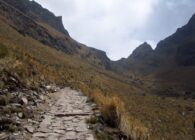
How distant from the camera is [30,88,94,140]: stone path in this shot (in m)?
8.33

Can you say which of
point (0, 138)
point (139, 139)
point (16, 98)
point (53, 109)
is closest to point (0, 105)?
point (16, 98)

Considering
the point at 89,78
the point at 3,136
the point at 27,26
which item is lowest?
the point at 3,136

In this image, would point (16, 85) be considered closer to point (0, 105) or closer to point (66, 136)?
point (0, 105)

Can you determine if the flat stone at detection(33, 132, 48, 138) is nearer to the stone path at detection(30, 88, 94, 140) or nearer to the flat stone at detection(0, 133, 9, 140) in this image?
the stone path at detection(30, 88, 94, 140)

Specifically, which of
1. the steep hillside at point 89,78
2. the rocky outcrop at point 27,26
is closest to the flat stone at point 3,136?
the steep hillside at point 89,78

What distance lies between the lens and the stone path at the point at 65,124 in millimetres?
8328

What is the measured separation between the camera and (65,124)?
381 inches

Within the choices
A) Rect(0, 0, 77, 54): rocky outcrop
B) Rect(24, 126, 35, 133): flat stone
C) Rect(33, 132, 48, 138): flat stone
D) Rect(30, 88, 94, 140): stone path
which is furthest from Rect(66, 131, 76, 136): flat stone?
Rect(0, 0, 77, 54): rocky outcrop

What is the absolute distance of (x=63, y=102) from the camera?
14.2 m

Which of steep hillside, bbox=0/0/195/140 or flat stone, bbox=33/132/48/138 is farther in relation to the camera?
steep hillside, bbox=0/0/195/140

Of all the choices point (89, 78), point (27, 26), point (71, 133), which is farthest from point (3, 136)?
point (27, 26)

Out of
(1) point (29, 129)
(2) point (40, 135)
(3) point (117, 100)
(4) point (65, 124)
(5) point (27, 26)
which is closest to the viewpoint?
(2) point (40, 135)

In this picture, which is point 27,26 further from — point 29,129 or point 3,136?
point 3,136

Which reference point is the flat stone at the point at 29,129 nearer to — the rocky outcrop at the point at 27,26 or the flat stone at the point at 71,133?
the flat stone at the point at 71,133
